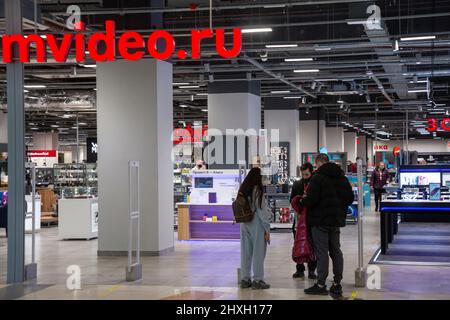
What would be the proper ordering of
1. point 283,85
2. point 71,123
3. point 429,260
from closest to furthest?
point 429,260, point 283,85, point 71,123

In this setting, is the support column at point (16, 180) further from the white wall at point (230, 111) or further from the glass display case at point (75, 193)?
the white wall at point (230, 111)

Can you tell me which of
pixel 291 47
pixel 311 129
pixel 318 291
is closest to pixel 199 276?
pixel 318 291

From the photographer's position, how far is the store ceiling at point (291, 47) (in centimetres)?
1277

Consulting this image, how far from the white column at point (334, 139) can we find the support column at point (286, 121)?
1067 centimetres

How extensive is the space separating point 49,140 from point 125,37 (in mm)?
33059

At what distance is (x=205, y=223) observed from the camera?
14.4 m

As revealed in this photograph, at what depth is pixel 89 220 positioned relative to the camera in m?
15.1

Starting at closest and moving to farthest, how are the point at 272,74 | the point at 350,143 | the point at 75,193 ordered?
the point at 75,193 < the point at 272,74 < the point at 350,143

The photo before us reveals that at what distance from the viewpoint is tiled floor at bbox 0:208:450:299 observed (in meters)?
7.89

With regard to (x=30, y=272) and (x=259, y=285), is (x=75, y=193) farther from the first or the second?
(x=259, y=285)

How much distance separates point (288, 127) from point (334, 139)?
12037mm

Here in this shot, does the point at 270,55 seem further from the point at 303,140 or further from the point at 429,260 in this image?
the point at 303,140
